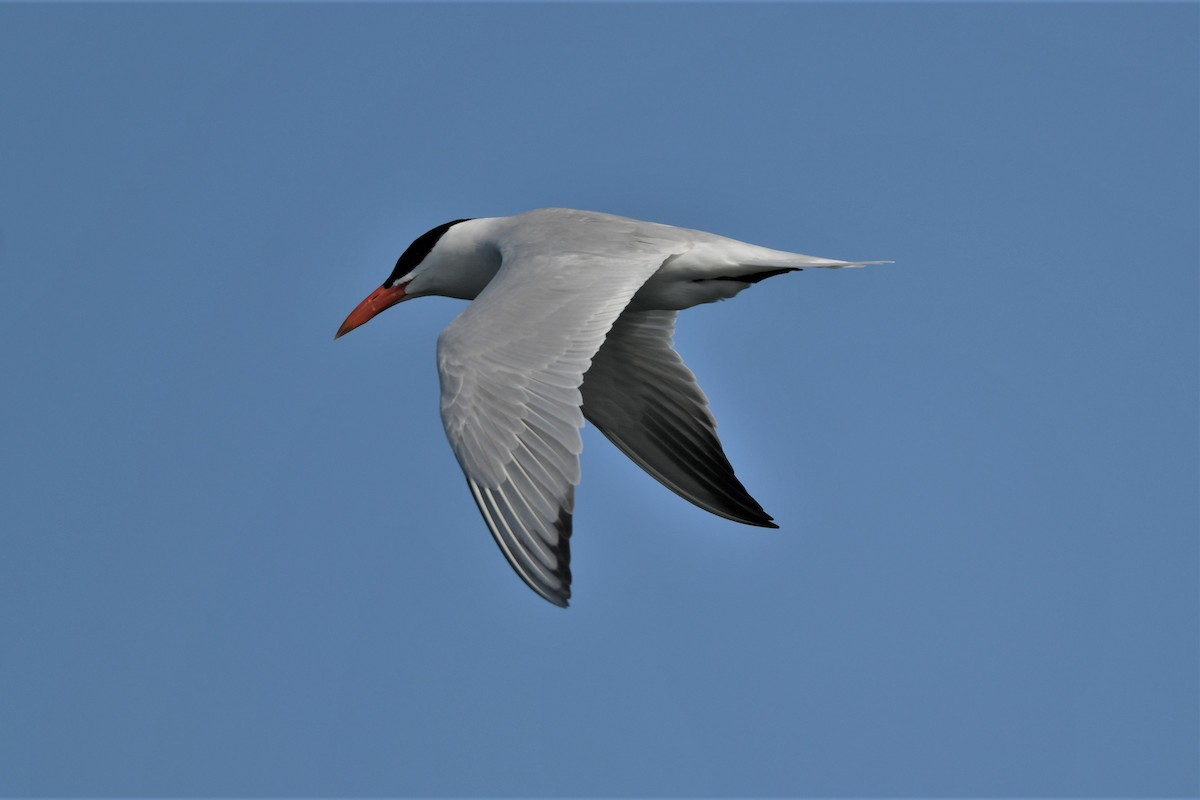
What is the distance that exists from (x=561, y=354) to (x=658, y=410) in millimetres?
2663

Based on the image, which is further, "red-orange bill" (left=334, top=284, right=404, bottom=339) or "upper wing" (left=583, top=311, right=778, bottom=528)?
"red-orange bill" (left=334, top=284, right=404, bottom=339)

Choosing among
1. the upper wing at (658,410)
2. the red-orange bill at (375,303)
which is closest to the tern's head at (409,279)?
the red-orange bill at (375,303)

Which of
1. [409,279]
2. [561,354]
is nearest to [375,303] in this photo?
[409,279]

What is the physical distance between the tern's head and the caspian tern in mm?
11

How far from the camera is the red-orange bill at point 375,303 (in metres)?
12.4

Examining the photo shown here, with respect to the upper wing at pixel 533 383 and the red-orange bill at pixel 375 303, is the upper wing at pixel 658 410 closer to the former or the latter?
the upper wing at pixel 533 383

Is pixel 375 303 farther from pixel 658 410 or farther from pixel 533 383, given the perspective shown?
pixel 533 383

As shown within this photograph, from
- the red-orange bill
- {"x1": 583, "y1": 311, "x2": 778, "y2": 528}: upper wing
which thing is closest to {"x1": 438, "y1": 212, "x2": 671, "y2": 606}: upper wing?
{"x1": 583, "y1": 311, "x2": 778, "y2": 528}: upper wing

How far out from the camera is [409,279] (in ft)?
40.8

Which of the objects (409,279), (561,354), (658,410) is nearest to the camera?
(561,354)

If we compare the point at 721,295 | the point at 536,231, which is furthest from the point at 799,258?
the point at 536,231

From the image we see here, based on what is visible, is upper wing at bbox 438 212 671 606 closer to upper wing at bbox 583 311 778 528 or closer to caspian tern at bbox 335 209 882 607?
caspian tern at bbox 335 209 882 607

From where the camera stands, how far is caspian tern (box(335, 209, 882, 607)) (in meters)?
8.57

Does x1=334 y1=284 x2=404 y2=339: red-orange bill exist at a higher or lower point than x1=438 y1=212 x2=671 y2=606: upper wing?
higher
